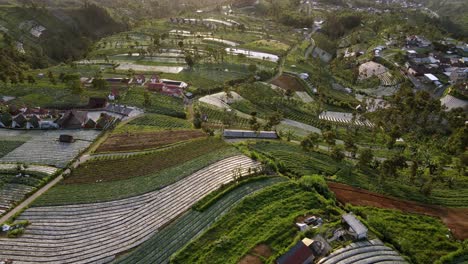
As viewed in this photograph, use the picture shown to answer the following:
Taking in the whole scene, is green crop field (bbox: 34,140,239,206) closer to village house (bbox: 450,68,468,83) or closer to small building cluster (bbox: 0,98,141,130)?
small building cluster (bbox: 0,98,141,130)

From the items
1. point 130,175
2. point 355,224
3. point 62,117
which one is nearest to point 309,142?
point 355,224

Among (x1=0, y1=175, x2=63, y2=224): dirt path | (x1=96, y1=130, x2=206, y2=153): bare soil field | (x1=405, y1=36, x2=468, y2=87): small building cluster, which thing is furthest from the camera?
(x1=405, y1=36, x2=468, y2=87): small building cluster

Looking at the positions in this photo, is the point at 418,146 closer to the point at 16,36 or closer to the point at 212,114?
the point at 212,114

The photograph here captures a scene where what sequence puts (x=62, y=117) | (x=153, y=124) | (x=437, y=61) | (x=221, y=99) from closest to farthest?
(x=62, y=117), (x=153, y=124), (x=221, y=99), (x=437, y=61)

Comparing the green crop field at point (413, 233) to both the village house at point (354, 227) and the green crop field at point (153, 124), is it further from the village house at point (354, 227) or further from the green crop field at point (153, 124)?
the green crop field at point (153, 124)

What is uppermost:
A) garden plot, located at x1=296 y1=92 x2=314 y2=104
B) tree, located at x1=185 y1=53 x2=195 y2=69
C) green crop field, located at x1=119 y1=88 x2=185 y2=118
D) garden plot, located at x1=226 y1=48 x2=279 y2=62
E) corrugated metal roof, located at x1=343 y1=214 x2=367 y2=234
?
tree, located at x1=185 y1=53 x2=195 y2=69

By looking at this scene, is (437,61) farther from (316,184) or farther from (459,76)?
(316,184)

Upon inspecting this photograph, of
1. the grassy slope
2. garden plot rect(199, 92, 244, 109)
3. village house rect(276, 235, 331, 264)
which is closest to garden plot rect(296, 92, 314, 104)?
garden plot rect(199, 92, 244, 109)

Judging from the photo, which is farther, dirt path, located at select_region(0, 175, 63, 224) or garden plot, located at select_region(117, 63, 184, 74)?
garden plot, located at select_region(117, 63, 184, 74)
